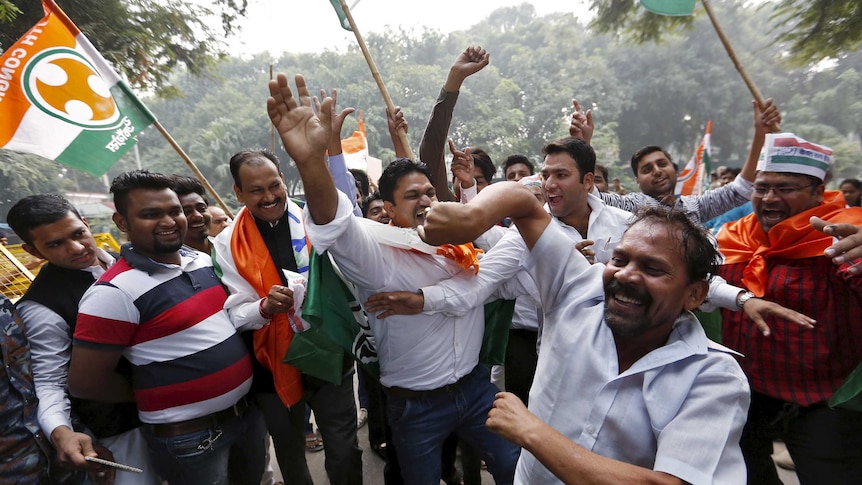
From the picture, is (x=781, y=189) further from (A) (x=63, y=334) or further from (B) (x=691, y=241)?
(A) (x=63, y=334)

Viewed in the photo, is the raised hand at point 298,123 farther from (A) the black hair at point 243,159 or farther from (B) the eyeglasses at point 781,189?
(B) the eyeglasses at point 781,189

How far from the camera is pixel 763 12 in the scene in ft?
121

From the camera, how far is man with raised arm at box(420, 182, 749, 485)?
1078 mm

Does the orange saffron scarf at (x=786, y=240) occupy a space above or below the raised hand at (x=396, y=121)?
below

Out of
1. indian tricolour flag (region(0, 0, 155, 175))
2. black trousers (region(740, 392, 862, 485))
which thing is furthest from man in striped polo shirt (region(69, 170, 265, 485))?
black trousers (region(740, 392, 862, 485))

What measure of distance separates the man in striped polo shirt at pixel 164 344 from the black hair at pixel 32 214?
27 cm

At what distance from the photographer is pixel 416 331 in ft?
6.65

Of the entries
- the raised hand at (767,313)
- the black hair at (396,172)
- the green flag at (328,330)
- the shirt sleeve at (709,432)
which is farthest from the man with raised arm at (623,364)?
the green flag at (328,330)

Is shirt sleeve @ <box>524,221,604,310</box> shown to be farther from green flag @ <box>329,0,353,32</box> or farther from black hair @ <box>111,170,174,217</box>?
green flag @ <box>329,0,353,32</box>

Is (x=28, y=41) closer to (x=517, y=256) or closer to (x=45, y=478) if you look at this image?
(x=45, y=478)

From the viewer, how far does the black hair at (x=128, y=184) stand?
80.1 inches

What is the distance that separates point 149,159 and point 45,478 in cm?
3704

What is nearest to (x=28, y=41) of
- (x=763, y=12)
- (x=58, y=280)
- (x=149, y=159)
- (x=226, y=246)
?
(x=58, y=280)

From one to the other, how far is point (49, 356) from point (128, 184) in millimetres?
841
